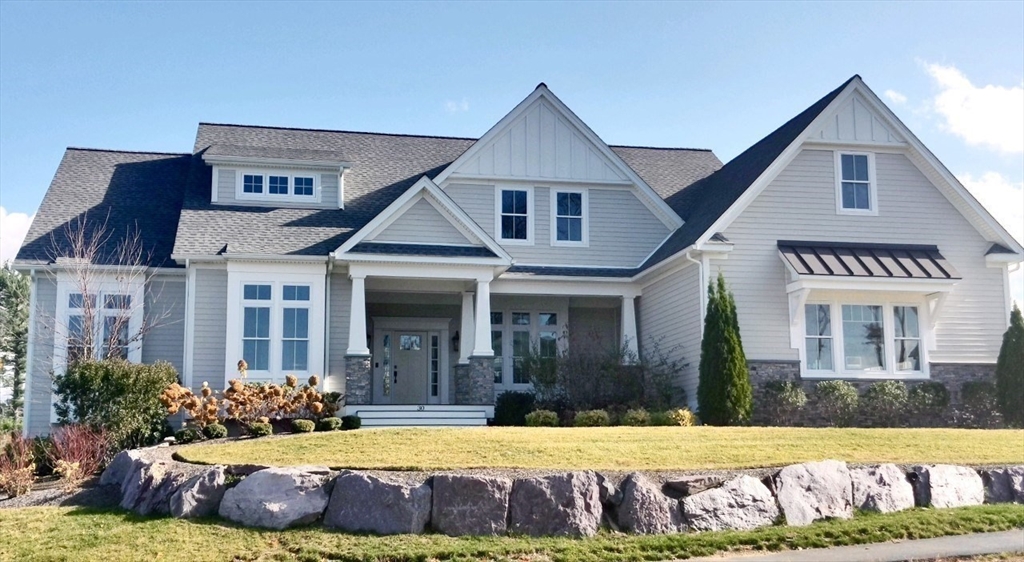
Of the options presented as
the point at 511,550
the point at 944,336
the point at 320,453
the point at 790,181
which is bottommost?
the point at 511,550

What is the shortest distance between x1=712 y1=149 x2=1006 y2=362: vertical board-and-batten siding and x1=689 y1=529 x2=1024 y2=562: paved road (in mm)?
9541

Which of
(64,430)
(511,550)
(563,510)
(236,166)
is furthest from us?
(236,166)

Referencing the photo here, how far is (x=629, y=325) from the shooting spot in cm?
2420

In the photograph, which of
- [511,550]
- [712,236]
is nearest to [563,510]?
[511,550]

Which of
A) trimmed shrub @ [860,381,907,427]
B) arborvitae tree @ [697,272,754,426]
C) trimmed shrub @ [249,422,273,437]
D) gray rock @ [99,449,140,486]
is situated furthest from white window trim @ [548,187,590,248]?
gray rock @ [99,449,140,486]

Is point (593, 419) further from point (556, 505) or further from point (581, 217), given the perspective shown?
point (556, 505)

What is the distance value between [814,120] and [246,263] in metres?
13.0

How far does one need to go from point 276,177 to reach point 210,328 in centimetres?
451

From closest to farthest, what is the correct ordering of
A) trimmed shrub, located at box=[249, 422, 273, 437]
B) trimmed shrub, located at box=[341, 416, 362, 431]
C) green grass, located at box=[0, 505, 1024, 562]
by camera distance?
1. green grass, located at box=[0, 505, 1024, 562]
2. trimmed shrub, located at box=[249, 422, 273, 437]
3. trimmed shrub, located at box=[341, 416, 362, 431]

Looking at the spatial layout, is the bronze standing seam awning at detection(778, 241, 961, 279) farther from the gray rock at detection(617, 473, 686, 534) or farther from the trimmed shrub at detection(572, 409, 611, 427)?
the gray rock at detection(617, 473, 686, 534)

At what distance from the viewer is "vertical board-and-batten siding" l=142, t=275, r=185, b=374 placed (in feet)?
73.6

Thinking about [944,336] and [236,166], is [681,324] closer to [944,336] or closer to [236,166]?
[944,336]

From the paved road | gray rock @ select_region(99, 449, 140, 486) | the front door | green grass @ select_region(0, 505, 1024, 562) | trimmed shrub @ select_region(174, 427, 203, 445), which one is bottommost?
the paved road

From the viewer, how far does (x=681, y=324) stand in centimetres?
2273
